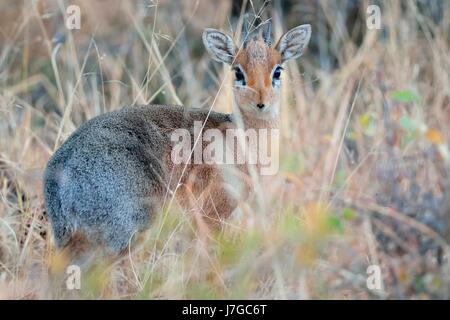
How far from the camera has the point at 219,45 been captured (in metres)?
6.29

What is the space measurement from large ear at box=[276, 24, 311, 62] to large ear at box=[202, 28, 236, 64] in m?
0.31

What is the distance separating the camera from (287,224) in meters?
5.50

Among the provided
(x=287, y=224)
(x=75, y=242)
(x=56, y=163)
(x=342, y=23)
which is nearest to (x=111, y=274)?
(x=75, y=242)

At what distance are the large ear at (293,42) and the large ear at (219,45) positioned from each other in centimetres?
31

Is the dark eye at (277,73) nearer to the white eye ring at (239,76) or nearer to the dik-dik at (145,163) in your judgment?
the dik-dik at (145,163)

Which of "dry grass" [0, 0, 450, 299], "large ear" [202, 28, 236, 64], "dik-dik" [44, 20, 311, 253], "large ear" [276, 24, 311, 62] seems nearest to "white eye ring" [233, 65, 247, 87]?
"dik-dik" [44, 20, 311, 253]

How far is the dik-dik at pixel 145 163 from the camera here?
17.1 feet

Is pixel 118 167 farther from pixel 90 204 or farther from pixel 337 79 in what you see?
pixel 337 79

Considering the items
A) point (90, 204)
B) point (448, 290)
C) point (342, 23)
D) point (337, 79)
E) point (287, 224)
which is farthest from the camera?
point (342, 23)

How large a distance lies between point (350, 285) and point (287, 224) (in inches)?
29.4

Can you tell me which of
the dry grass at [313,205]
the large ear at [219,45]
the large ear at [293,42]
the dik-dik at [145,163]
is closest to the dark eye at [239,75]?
the dik-dik at [145,163]

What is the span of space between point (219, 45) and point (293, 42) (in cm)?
49

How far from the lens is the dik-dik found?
5203 millimetres

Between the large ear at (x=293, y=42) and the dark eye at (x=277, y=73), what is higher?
the large ear at (x=293, y=42)
